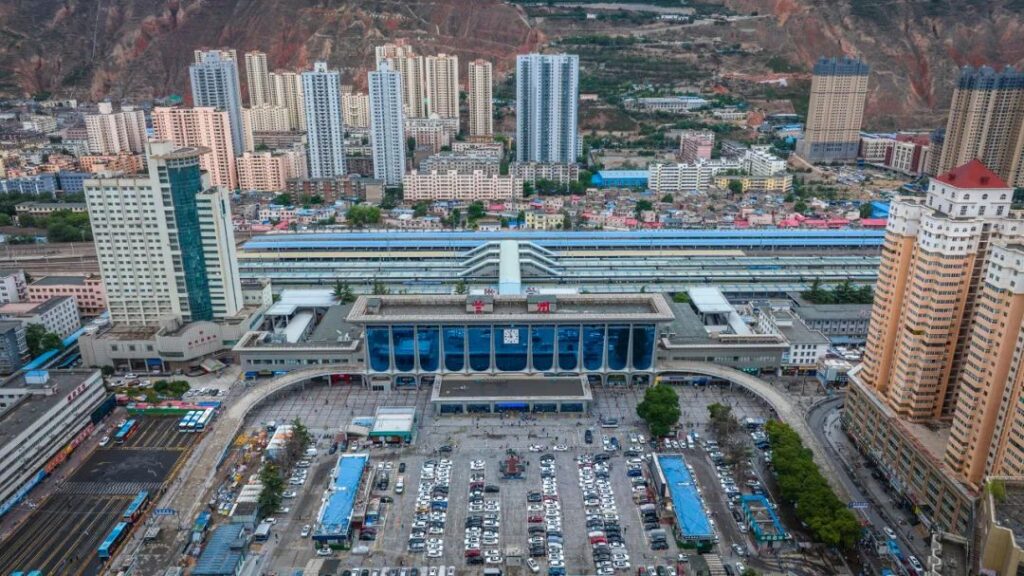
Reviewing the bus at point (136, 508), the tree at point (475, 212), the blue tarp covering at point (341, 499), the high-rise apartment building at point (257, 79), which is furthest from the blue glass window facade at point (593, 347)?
the high-rise apartment building at point (257, 79)

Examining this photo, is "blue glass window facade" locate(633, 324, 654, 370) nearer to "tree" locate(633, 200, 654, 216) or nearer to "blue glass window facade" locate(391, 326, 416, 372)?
"blue glass window facade" locate(391, 326, 416, 372)

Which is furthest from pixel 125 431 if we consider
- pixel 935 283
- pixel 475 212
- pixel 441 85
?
pixel 441 85

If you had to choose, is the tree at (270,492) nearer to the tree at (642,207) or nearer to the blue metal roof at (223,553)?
the blue metal roof at (223,553)

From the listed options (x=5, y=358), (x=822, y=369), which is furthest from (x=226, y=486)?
(x=822, y=369)

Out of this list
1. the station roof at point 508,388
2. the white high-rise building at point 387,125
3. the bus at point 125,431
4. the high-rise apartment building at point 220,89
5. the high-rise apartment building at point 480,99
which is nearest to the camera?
the bus at point 125,431

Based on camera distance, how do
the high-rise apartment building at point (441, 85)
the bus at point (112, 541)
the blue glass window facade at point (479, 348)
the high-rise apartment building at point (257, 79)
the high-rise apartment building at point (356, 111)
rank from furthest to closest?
1. the high-rise apartment building at point (356, 111)
2. the high-rise apartment building at point (257, 79)
3. the high-rise apartment building at point (441, 85)
4. the blue glass window facade at point (479, 348)
5. the bus at point (112, 541)

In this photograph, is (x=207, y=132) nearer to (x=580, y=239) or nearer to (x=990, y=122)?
(x=580, y=239)

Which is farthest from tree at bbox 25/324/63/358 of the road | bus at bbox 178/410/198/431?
the road
